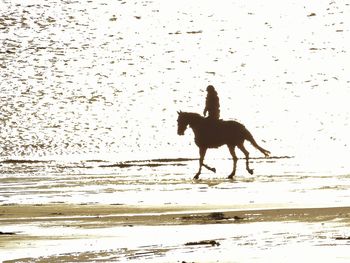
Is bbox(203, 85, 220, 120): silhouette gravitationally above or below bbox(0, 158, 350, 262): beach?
above

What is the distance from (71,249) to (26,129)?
4757 centimetres

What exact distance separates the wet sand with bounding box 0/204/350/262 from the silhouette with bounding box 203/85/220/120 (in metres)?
6.42

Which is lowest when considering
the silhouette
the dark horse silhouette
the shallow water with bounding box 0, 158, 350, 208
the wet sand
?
the wet sand

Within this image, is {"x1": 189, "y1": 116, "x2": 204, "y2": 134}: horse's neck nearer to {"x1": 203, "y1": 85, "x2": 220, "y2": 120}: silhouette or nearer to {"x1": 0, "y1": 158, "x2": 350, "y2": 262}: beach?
{"x1": 203, "y1": 85, "x2": 220, "y2": 120}: silhouette

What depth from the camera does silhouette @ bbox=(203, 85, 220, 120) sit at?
2400 cm

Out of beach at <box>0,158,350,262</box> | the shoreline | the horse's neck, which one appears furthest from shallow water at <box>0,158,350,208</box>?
the horse's neck

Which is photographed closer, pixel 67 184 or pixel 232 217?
pixel 232 217

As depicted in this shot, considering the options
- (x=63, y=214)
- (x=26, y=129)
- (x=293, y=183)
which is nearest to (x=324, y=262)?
(x=63, y=214)

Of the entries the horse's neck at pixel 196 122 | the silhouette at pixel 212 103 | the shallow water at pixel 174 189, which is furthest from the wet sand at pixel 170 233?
the horse's neck at pixel 196 122

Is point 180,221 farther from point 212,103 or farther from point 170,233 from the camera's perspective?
point 212,103

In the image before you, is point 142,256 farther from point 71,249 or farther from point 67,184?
point 67,184

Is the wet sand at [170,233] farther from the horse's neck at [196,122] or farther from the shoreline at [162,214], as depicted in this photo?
the horse's neck at [196,122]

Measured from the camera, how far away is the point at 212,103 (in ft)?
79.4

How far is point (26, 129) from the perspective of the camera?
58844 mm
